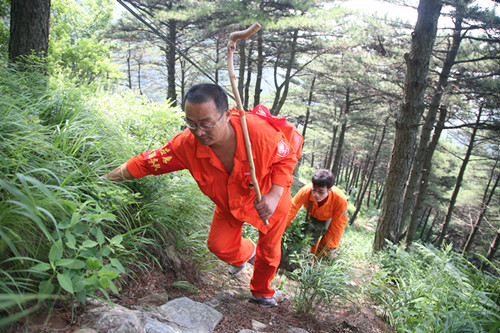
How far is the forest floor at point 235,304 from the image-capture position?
2.30 meters

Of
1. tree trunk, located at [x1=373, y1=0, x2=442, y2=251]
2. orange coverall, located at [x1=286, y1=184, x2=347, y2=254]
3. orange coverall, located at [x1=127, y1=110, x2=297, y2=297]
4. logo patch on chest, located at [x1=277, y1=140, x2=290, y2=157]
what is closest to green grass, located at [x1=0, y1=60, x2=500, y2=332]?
orange coverall, located at [x1=127, y1=110, x2=297, y2=297]

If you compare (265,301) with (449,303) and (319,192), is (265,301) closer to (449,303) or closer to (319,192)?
(449,303)

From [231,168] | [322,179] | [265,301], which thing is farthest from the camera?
[322,179]

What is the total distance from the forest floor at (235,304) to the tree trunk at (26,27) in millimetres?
3157

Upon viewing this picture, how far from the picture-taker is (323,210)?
446cm

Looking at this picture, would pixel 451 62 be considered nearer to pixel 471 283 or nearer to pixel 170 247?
pixel 471 283

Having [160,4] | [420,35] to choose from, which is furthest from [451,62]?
[160,4]

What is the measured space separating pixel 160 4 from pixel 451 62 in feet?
38.2

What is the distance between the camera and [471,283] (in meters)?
2.56

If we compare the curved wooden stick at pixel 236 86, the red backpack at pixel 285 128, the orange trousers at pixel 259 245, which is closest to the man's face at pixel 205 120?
the curved wooden stick at pixel 236 86

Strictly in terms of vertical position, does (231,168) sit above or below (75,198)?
above

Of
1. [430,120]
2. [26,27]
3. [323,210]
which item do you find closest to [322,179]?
[323,210]

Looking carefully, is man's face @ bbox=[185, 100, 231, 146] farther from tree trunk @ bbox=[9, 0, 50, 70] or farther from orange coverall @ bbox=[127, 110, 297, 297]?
tree trunk @ bbox=[9, 0, 50, 70]

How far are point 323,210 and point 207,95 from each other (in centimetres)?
297
